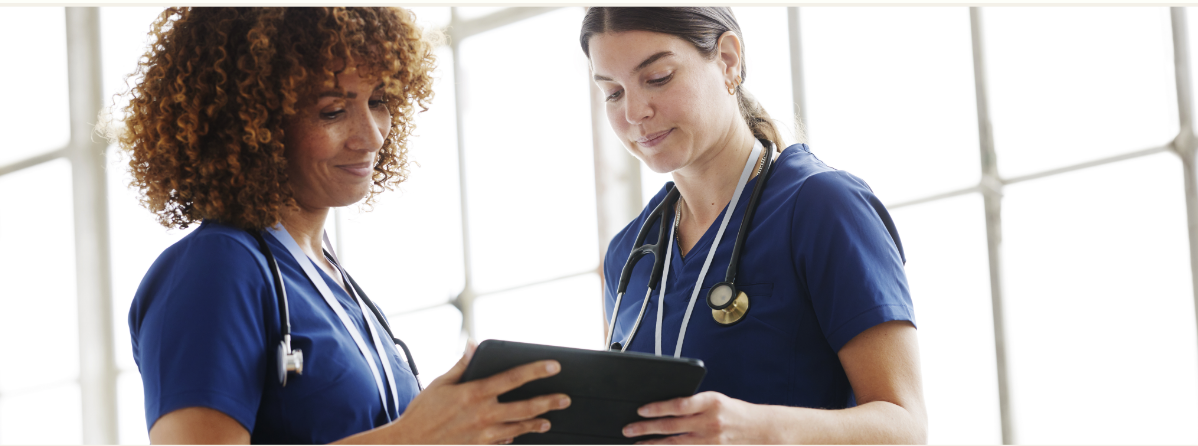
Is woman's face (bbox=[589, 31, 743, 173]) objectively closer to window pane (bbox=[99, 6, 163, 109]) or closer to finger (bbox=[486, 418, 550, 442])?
finger (bbox=[486, 418, 550, 442])

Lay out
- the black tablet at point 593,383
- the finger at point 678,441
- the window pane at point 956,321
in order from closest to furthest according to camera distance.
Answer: the black tablet at point 593,383, the finger at point 678,441, the window pane at point 956,321

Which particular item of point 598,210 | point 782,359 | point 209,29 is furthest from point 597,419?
point 598,210

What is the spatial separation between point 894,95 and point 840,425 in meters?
1.76

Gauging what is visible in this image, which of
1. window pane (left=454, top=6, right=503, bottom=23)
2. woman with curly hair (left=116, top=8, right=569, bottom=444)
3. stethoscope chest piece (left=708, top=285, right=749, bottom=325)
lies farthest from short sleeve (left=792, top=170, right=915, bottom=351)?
window pane (left=454, top=6, right=503, bottom=23)

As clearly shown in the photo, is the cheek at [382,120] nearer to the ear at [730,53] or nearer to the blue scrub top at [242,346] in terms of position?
the blue scrub top at [242,346]

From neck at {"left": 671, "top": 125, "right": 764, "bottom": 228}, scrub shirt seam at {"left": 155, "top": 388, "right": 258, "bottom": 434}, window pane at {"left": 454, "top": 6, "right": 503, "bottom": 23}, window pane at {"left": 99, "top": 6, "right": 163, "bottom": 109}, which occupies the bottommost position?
scrub shirt seam at {"left": 155, "top": 388, "right": 258, "bottom": 434}

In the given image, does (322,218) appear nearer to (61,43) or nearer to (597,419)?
(597,419)

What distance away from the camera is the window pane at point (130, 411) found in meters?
4.85

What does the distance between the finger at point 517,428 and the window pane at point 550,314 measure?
2371 millimetres

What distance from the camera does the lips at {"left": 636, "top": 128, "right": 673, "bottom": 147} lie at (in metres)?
1.85

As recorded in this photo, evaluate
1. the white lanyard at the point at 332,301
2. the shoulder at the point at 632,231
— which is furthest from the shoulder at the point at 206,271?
the shoulder at the point at 632,231

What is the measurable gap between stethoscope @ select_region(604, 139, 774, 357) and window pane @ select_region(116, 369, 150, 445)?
3724mm

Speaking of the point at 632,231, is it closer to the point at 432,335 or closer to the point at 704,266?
the point at 704,266

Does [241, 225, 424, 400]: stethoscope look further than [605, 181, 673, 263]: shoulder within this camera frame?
No
